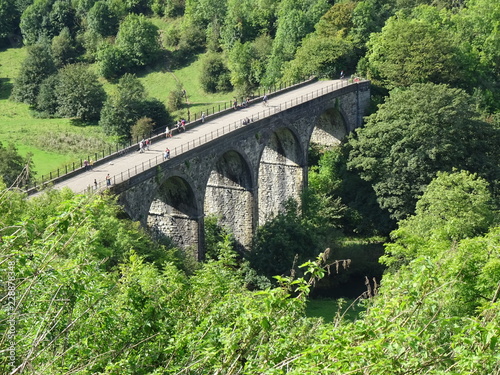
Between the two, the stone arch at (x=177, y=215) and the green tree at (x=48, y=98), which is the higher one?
the green tree at (x=48, y=98)

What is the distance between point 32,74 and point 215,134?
47343 millimetres

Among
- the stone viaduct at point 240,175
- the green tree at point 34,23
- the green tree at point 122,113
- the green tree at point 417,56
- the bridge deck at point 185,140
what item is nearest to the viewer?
the bridge deck at point 185,140

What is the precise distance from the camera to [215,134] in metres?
46.3

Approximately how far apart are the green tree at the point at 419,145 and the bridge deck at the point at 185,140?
23.7ft

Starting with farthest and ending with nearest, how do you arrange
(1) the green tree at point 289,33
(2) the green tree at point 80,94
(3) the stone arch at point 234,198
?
(2) the green tree at point 80,94 → (1) the green tree at point 289,33 → (3) the stone arch at point 234,198

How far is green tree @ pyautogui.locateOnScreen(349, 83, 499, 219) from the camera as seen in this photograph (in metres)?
50.2

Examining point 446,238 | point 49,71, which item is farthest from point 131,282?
point 49,71

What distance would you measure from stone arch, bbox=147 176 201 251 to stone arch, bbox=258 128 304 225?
39.7 ft

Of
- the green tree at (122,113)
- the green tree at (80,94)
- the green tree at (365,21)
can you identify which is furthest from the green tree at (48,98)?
the green tree at (365,21)

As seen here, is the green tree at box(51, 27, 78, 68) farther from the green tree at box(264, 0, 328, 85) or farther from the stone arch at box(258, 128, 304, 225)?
the stone arch at box(258, 128, 304, 225)

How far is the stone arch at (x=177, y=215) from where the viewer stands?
1714 inches

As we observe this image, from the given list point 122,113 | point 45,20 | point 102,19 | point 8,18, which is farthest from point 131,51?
point 8,18

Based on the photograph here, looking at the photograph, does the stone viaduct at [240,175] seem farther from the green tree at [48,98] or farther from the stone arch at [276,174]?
the green tree at [48,98]

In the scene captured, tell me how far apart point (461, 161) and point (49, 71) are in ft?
175
